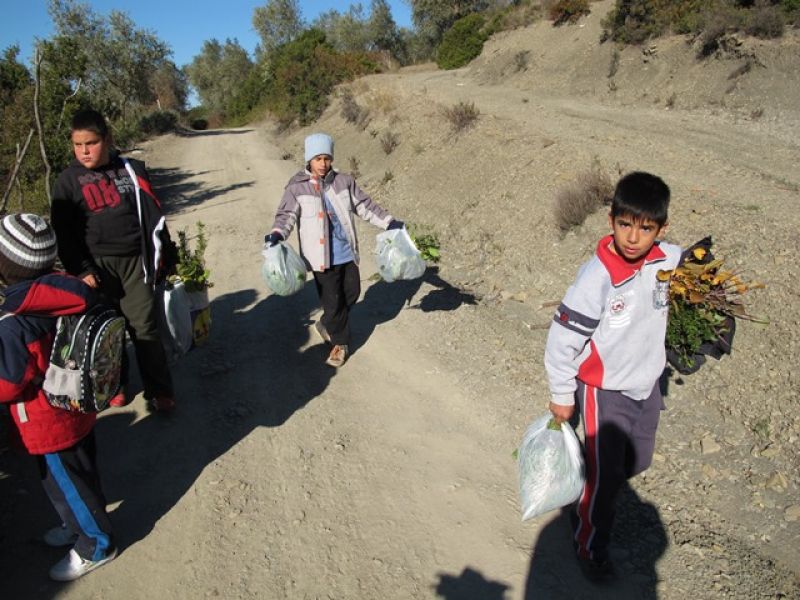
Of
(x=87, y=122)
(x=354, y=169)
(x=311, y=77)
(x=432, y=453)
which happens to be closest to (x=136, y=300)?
(x=87, y=122)

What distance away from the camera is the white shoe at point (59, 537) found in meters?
3.17

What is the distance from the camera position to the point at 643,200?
243 cm

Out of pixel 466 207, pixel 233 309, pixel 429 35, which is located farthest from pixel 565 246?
pixel 429 35

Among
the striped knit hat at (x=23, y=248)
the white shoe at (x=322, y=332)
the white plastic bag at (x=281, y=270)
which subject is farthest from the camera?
the white shoe at (x=322, y=332)

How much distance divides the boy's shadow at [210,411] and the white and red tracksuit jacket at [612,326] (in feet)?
8.31

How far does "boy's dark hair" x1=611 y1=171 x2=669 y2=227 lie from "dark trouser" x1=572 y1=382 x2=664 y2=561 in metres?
0.85

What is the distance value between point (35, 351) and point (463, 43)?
3119 cm

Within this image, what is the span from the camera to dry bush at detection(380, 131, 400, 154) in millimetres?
13945

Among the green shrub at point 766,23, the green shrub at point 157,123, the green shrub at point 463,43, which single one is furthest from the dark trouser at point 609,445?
the green shrub at point 157,123

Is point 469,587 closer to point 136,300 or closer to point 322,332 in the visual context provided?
point 136,300

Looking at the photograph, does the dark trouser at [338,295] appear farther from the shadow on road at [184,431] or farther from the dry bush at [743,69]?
the dry bush at [743,69]

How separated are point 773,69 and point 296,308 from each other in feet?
44.5

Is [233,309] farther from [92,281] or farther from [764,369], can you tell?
[764,369]

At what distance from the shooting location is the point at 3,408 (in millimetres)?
3854
